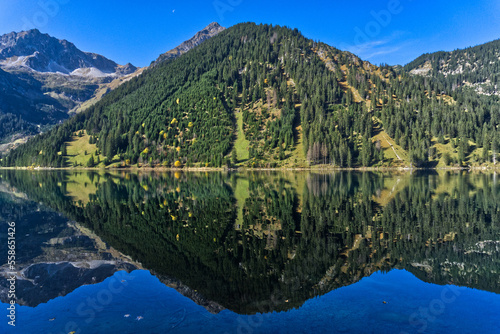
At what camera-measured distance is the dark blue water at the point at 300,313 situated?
12.8 meters

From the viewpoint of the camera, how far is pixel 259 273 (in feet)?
58.9

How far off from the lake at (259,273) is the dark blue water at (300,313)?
0.08 metres

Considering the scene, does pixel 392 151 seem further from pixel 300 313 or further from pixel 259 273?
pixel 300 313

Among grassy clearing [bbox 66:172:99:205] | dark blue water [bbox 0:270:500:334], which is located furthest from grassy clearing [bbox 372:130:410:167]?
dark blue water [bbox 0:270:500:334]

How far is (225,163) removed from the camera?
165 metres

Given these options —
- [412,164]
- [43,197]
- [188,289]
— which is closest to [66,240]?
[188,289]

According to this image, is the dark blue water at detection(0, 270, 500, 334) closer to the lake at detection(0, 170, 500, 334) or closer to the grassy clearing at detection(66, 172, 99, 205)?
the lake at detection(0, 170, 500, 334)

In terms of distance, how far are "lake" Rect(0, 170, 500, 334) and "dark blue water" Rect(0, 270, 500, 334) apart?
0.25ft

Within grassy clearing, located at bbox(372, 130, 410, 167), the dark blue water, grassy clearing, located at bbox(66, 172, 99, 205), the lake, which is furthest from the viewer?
grassy clearing, located at bbox(372, 130, 410, 167)

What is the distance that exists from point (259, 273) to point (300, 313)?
4364mm

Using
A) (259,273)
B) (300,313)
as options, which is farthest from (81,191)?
(300,313)

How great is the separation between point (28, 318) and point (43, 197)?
2021 inches

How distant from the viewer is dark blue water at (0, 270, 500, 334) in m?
12.8

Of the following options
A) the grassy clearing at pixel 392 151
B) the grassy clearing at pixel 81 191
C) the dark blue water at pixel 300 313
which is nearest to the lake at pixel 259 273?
the dark blue water at pixel 300 313
